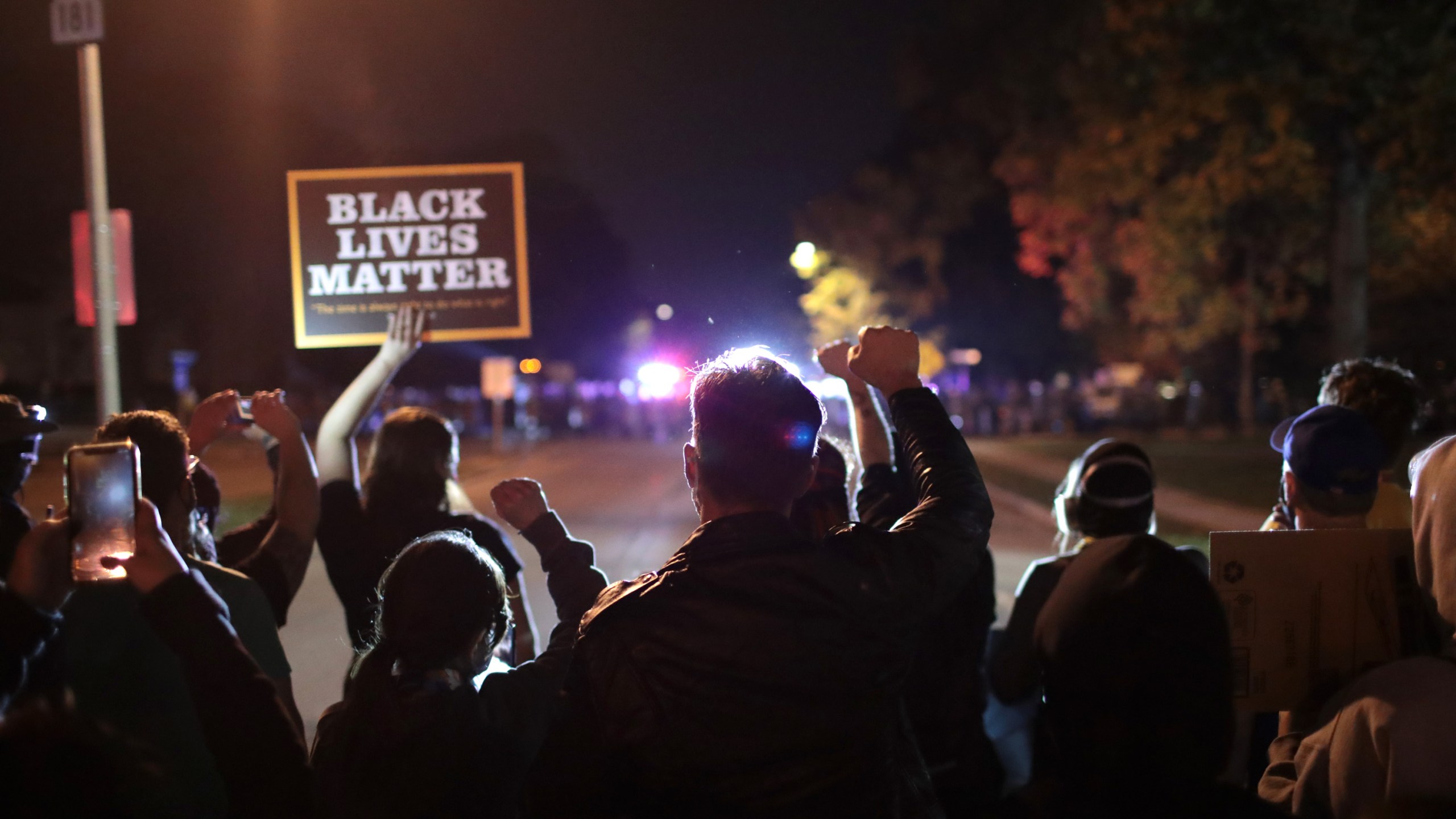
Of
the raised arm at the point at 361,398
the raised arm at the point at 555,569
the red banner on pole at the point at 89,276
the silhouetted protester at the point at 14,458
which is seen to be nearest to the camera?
the raised arm at the point at 555,569

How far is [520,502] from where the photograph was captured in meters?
2.38

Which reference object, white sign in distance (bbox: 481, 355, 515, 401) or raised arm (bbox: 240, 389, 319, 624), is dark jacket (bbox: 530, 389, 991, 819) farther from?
white sign in distance (bbox: 481, 355, 515, 401)

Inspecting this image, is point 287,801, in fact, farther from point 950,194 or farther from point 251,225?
point 950,194

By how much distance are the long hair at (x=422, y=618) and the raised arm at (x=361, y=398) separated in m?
1.37

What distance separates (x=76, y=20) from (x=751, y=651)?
256 inches

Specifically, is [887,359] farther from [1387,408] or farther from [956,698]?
[1387,408]

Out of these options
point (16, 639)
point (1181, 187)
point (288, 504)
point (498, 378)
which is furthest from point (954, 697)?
point (498, 378)

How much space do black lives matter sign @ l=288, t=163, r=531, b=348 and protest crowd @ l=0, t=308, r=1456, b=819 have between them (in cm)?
114

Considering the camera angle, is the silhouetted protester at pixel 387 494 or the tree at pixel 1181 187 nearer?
the silhouetted protester at pixel 387 494

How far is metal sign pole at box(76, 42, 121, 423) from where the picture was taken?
21.0 ft

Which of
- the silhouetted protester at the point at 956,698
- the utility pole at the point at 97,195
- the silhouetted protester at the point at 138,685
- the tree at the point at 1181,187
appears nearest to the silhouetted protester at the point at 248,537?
the silhouetted protester at the point at 138,685

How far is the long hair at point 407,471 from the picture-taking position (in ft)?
10.8

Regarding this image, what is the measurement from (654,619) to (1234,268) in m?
16.4

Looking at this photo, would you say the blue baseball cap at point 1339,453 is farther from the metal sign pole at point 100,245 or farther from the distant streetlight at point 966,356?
the distant streetlight at point 966,356
